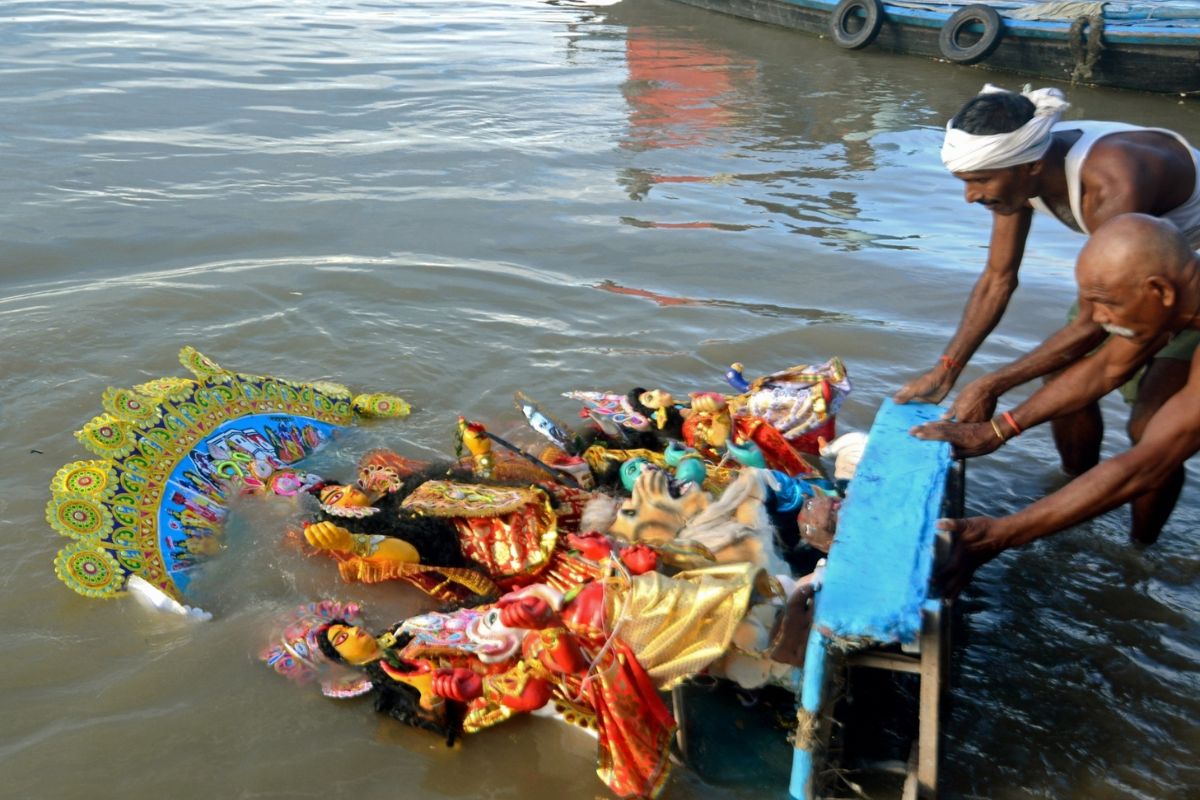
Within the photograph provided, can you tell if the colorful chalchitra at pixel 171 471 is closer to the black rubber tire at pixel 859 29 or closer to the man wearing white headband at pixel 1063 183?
the man wearing white headband at pixel 1063 183

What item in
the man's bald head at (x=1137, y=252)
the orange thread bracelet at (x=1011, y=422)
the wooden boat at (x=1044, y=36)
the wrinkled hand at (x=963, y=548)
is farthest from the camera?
the wooden boat at (x=1044, y=36)

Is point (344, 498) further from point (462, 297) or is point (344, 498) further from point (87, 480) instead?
point (462, 297)

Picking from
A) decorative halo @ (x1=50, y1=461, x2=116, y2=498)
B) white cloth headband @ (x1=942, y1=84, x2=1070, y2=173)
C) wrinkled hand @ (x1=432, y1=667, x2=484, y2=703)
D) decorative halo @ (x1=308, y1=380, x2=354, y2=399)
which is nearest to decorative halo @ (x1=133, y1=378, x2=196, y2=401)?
decorative halo @ (x1=50, y1=461, x2=116, y2=498)

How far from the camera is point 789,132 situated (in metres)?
10.3

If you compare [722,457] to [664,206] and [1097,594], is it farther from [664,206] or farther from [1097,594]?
[664,206]

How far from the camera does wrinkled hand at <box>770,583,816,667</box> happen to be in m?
2.41

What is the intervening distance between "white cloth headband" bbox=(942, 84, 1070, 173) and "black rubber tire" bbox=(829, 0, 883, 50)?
1143cm

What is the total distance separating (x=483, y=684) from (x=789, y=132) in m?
8.57

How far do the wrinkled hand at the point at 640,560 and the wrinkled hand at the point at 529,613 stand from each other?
24 cm

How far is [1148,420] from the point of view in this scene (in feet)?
11.6

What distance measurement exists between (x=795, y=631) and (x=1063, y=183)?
6.53ft

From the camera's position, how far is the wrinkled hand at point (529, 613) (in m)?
2.64

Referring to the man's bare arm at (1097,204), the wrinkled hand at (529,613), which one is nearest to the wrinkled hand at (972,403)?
the man's bare arm at (1097,204)

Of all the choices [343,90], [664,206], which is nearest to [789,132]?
[664,206]
